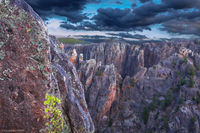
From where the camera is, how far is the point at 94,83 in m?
78.9

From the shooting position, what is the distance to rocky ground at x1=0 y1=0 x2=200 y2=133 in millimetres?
A: 6037

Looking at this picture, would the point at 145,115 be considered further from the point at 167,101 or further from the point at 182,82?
the point at 182,82

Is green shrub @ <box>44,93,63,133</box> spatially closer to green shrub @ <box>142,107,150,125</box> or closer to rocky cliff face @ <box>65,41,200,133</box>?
rocky cliff face @ <box>65,41,200,133</box>

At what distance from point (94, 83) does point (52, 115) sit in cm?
7262

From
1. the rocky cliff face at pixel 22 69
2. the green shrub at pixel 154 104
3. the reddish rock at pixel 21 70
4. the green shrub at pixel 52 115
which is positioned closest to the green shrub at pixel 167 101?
the green shrub at pixel 154 104

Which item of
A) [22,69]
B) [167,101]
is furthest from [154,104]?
[22,69]

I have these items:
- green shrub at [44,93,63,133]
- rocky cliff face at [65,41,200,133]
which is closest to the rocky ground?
rocky cliff face at [65,41,200,133]

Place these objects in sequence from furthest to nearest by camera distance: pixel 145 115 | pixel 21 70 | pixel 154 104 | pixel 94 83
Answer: pixel 94 83, pixel 154 104, pixel 145 115, pixel 21 70

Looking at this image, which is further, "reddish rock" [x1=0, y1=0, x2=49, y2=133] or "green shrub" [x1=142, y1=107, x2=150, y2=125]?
"green shrub" [x1=142, y1=107, x2=150, y2=125]

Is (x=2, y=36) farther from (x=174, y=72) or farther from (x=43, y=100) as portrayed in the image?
(x=174, y=72)

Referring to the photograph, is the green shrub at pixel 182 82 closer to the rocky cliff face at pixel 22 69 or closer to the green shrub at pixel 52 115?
the green shrub at pixel 52 115

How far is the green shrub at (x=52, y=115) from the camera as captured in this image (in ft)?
20.9

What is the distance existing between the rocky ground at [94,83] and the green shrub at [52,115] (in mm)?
200

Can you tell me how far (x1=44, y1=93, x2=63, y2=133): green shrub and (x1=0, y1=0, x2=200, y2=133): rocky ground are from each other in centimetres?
20
